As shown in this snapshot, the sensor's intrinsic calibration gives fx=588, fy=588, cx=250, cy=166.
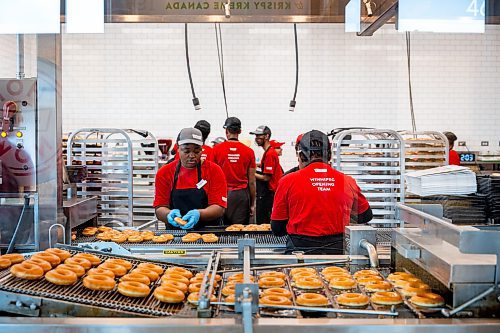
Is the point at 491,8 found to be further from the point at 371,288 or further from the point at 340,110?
the point at 340,110

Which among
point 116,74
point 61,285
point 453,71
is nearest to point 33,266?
point 61,285

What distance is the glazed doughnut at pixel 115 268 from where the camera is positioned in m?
2.33

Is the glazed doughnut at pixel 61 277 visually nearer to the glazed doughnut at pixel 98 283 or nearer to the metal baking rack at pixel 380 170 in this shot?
the glazed doughnut at pixel 98 283

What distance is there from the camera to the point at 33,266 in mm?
2242

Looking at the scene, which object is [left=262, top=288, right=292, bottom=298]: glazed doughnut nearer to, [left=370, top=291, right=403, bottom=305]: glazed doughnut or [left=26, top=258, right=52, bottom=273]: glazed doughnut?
[left=370, top=291, right=403, bottom=305]: glazed doughnut

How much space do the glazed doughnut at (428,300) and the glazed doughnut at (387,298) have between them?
0.05 m

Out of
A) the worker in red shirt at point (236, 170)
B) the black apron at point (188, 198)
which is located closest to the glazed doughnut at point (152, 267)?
the black apron at point (188, 198)

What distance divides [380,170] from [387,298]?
365 cm

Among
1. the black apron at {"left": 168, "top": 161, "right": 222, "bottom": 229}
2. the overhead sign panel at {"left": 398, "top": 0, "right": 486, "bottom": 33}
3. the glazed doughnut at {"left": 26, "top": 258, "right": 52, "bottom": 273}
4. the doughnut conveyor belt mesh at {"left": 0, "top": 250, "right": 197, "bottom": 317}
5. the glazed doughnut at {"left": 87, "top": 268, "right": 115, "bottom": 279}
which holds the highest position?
the overhead sign panel at {"left": 398, "top": 0, "right": 486, "bottom": 33}

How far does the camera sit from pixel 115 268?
237 centimetres

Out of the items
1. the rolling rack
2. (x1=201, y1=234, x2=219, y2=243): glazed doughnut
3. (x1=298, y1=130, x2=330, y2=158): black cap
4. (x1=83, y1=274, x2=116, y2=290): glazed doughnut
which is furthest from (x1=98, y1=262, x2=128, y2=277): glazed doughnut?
the rolling rack

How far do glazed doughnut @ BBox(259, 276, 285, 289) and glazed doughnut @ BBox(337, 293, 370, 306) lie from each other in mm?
275

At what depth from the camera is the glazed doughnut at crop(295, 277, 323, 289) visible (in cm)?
223

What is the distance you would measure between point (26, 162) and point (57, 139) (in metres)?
0.24
